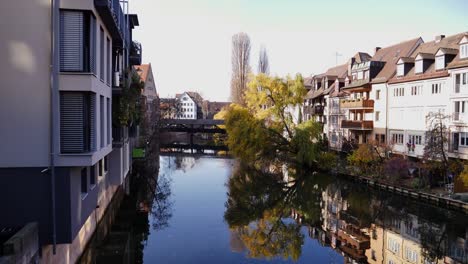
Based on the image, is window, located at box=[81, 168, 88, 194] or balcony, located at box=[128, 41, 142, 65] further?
balcony, located at box=[128, 41, 142, 65]

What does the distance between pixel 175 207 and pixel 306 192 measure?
9.91 m

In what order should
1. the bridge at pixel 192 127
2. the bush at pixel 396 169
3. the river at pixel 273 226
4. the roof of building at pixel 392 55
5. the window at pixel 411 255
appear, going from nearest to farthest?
the river at pixel 273 226 < the window at pixel 411 255 < the bush at pixel 396 169 < the roof of building at pixel 392 55 < the bridge at pixel 192 127

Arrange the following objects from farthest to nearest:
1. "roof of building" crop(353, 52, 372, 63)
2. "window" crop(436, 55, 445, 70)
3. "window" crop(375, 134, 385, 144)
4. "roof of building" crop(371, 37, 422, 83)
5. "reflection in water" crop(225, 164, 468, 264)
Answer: "roof of building" crop(353, 52, 372, 63), "roof of building" crop(371, 37, 422, 83), "window" crop(375, 134, 385, 144), "window" crop(436, 55, 445, 70), "reflection in water" crop(225, 164, 468, 264)

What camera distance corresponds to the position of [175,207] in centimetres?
2327

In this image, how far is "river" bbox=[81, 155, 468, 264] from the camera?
52.7 feet

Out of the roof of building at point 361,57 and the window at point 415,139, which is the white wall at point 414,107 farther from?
the roof of building at point 361,57

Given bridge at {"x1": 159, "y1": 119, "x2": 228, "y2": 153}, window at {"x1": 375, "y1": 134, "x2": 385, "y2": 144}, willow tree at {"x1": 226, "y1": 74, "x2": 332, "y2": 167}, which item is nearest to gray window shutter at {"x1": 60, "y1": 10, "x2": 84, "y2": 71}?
willow tree at {"x1": 226, "y1": 74, "x2": 332, "y2": 167}

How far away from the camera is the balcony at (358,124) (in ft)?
130

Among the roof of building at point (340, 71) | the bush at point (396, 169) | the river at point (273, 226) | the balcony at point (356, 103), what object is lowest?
the river at point (273, 226)

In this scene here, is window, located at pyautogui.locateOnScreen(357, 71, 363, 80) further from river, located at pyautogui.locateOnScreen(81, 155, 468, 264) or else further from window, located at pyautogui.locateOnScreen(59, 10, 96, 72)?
window, located at pyautogui.locateOnScreen(59, 10, 96, 72)

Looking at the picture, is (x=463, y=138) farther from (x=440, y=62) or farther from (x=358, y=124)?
(x=358, y=124)

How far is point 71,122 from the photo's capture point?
10594 millimetres

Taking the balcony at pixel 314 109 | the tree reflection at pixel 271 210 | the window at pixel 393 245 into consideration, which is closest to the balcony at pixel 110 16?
the tree reflection at pixel 271 210

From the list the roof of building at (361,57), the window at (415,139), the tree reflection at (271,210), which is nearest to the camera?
the tree reflection at (271,210)
